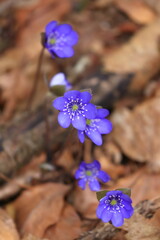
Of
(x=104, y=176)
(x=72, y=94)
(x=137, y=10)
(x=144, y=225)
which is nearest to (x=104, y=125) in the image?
(x=72, y=94)

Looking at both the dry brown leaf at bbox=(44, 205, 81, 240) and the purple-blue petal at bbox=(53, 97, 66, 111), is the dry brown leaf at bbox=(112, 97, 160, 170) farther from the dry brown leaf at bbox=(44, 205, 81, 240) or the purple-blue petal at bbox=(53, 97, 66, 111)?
the purple-blue petal at bbox=(53, 97, 66, 111)

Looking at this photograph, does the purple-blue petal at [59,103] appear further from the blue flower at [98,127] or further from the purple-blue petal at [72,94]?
the blue flower at [98,127]

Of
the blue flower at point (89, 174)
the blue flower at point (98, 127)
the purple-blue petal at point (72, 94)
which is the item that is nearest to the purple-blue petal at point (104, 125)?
the blue flower at point (98, 127)

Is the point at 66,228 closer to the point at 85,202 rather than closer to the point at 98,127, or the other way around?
the point at 85,202

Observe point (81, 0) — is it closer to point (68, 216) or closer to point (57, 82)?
point (57, 82)

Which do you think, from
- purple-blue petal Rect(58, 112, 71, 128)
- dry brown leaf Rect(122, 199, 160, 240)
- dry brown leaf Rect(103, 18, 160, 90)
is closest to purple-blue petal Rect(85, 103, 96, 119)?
purple-blue petal Rect(58, 112, 71, 128)

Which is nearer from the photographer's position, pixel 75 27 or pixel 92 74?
pixel 92 74

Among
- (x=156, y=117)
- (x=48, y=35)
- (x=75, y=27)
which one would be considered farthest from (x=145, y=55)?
(x=48, y=35)
